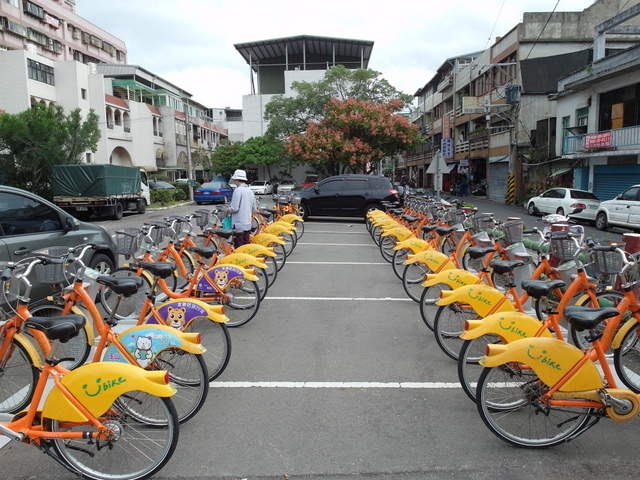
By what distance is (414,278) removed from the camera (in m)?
7.15

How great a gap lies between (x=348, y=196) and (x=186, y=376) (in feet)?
47.5

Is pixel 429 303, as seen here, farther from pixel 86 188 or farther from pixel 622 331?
pixel 86 188

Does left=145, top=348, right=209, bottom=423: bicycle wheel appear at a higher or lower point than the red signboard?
lower

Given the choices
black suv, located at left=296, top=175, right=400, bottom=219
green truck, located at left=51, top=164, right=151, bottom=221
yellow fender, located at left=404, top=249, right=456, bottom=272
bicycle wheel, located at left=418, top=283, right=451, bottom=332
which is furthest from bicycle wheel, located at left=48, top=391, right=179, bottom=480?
green truck, located at left=51, top=164, right=151, bottom=221

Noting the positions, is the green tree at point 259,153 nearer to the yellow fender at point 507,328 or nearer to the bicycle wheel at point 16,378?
the bicycle wheel at point 16,378

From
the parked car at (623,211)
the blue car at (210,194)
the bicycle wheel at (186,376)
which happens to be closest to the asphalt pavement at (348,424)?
the bicycle wheel at (186,376)

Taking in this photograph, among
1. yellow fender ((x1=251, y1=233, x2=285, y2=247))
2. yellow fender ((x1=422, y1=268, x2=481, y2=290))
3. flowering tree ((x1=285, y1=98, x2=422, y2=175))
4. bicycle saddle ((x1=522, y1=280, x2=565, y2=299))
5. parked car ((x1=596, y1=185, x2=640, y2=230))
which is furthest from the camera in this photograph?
flowering tree ((x1=285, y1=98, x2=422, y2=175))

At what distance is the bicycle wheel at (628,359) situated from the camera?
3.93 metres

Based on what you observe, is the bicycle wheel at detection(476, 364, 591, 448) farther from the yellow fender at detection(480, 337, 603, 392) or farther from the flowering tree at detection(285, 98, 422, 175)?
the flowering tree at detection(285, 98, 422, 175)

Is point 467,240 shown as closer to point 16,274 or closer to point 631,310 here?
point 631,310

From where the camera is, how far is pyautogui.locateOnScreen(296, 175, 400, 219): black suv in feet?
58.4

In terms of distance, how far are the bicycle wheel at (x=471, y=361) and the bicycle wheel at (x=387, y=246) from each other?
5905 mm

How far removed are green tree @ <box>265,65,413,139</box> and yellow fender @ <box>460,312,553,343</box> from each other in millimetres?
30631

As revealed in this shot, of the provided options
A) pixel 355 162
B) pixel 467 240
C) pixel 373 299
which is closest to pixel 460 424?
pixel 373 299
